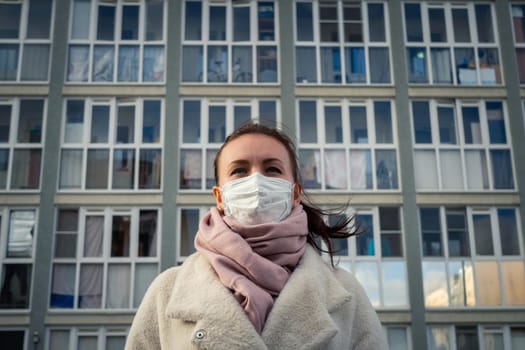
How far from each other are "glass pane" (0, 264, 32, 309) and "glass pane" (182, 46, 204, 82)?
22.4 feet

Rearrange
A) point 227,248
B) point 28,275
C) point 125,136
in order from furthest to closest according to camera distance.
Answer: point 125,136 → point 28,275 → point 227,248

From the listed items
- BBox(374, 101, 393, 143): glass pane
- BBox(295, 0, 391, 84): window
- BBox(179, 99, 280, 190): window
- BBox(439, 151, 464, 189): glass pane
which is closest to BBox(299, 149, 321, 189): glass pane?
BBox(179, 99, 280, 190): window

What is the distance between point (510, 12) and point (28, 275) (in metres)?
15.8

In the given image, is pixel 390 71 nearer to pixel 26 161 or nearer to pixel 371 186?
Result: pixel 371 186

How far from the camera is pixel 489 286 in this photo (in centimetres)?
1695

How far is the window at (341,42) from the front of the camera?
60.4 ft

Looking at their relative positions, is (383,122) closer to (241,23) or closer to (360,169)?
(360,169)

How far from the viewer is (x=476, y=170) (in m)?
17.9

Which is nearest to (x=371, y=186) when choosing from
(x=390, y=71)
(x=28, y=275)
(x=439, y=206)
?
(x=439, y=206)

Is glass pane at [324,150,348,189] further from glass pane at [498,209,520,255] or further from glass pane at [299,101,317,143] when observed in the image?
glass pane at [498,209,520,255]

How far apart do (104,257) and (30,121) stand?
4.48 m

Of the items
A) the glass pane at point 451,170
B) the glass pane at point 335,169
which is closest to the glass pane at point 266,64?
the glass pane at point 335,169

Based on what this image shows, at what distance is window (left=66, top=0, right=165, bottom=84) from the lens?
18156mm

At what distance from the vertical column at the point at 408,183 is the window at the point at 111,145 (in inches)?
268
